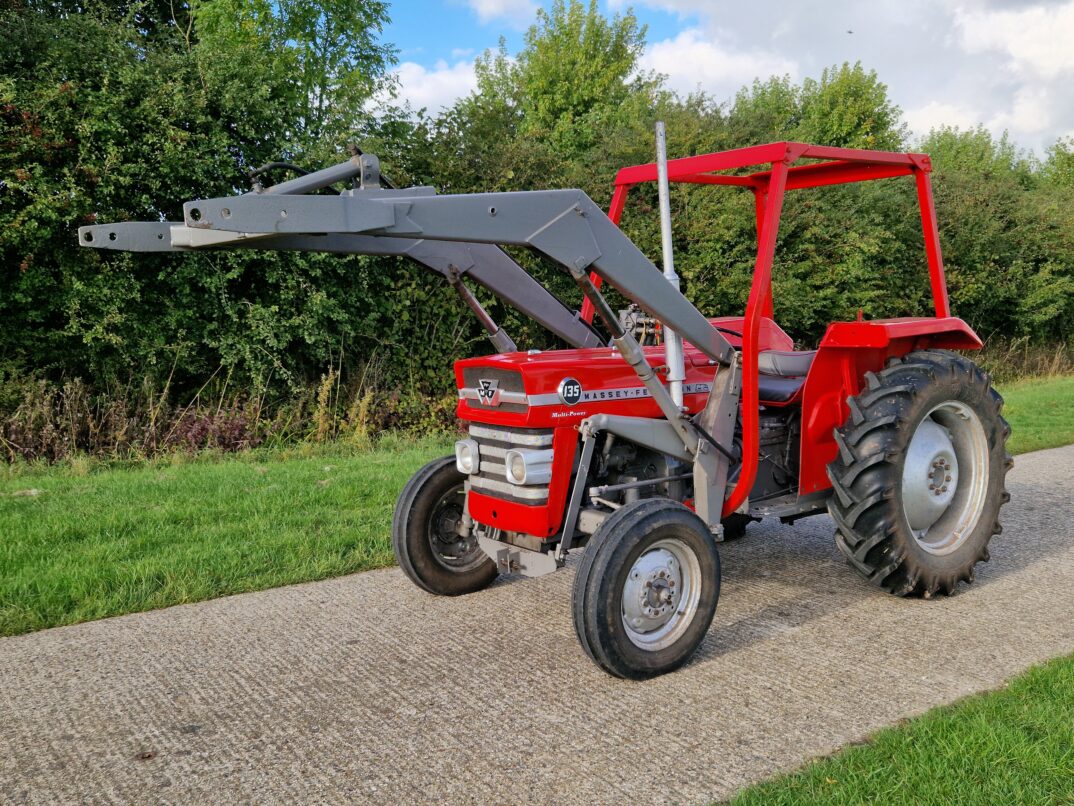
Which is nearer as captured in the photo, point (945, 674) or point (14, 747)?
point (14, 747)

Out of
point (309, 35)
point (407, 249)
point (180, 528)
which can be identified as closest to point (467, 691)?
point (407, 249)

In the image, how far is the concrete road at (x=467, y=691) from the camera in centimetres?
283

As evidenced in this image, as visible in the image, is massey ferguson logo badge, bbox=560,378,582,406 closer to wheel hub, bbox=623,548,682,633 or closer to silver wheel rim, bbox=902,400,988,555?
wheel hub, bbox=623,548,682,633

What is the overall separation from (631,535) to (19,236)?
19.9ft

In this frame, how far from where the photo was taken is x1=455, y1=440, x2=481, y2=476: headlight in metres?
4.22

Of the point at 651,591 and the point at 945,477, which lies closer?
the point at 651,591

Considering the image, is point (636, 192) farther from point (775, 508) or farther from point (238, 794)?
point (238, 794)

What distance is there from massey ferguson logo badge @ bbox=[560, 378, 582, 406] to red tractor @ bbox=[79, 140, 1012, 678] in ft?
0.04

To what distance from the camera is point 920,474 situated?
456cm

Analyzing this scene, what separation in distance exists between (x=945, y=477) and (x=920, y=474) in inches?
9.0

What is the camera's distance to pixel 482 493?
4.19 m

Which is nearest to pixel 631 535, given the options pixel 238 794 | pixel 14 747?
pixel 238 794

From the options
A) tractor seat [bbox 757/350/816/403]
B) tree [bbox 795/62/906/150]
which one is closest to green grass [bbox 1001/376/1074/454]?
tractor seat [bbox 757/350/816/403]

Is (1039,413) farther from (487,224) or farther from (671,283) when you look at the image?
(487,224)
